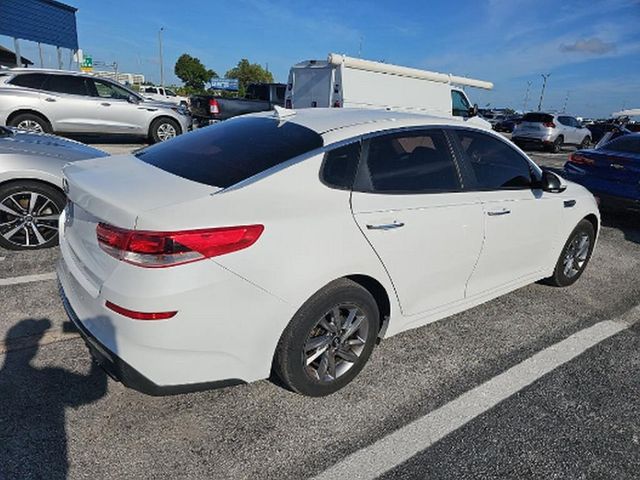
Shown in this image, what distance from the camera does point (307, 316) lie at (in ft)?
7.23

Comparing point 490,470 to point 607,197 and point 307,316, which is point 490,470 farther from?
point 607,197

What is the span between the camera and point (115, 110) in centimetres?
1042

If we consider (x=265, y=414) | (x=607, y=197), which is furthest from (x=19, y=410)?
(x=607, y=197)

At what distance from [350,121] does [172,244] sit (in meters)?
1.39

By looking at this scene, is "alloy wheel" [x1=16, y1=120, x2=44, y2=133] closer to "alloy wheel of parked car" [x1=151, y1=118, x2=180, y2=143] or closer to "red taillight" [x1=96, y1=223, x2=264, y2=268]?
"alloy wheel of parked car" [x1=151, y1=118, x2=180, y2=143]

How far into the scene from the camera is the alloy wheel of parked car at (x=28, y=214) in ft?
13.1

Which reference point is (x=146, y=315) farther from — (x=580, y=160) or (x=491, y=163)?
(x=580, y=160)

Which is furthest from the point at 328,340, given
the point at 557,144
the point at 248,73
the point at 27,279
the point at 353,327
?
the point at 248,73

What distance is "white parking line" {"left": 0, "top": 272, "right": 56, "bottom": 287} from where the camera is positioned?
365 centimetres

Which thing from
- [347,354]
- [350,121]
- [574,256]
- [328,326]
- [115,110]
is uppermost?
[350,121]

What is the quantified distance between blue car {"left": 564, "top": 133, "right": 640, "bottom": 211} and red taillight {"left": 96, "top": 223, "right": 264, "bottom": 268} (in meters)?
6.21

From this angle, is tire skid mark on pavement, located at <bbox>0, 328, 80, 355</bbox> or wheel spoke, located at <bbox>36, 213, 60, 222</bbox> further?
wheel spoke, located at <bbox>36, 213, 60, 222</bbox>

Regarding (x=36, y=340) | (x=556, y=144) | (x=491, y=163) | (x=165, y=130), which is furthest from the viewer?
(x=556, y=144)

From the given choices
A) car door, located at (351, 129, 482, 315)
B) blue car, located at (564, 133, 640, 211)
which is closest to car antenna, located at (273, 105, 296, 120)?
car door, located at (351, 129, 482, 315)
